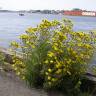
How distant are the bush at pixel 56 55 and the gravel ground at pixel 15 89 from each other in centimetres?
18

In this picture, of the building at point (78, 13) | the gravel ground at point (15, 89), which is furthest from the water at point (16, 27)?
the building at point (78, 13)

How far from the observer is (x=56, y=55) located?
23.6 ft

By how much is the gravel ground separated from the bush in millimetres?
181

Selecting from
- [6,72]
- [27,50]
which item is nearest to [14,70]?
[6,72]

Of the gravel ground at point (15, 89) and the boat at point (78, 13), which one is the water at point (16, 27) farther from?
the boat at point (78, 13)

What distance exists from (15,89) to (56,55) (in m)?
1.10

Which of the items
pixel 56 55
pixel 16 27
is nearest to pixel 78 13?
pixel 16 27

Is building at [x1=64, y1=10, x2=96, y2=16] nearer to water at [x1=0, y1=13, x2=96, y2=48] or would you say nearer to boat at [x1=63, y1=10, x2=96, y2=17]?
boat at [x1=63, y1=10, x2=96, y2=17]

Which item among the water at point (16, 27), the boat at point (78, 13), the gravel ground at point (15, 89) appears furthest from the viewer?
the boat at point (78, 13)

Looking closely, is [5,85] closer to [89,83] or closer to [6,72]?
[6,72]

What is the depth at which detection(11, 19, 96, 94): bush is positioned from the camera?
7102 millimetres

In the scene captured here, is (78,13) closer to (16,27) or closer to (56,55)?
(16,27)

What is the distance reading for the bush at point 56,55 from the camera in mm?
7102

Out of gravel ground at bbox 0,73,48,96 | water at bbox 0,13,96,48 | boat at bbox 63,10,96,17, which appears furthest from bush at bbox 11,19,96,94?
boat at bbox 63,10,96,17
